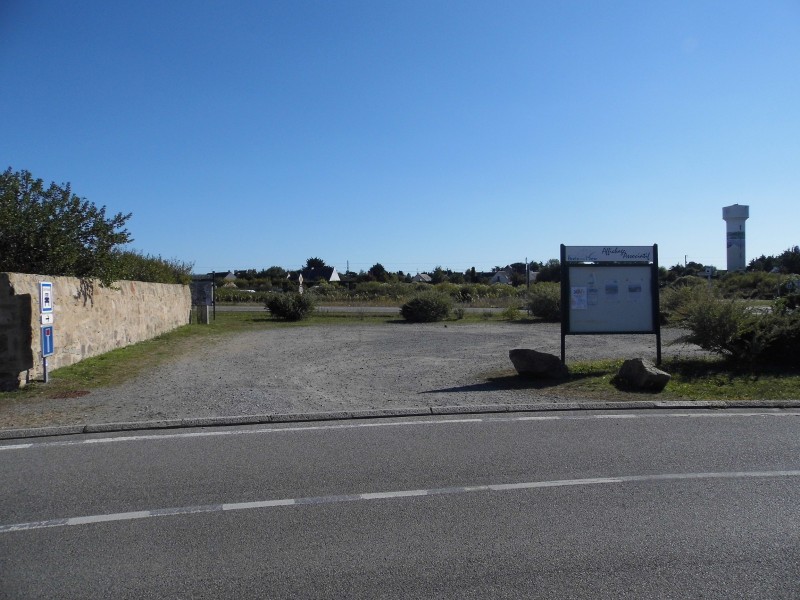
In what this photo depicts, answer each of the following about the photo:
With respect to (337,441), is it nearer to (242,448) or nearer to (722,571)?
(242,448)

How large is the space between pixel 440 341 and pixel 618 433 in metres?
13.0

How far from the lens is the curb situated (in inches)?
326

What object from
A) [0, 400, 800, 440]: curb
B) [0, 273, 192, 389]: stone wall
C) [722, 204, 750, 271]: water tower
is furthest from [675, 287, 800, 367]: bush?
[722, 204, 750, 271]: water tower

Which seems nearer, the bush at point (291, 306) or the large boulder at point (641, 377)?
the large boulder at point (641, 377)

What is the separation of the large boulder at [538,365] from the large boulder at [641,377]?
1.01m

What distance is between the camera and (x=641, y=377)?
11.1 m

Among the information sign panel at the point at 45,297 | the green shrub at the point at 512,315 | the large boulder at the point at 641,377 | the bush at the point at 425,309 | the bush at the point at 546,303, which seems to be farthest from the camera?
the green shrub at the point at 512,315

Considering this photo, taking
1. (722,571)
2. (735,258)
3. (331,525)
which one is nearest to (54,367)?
(331,525)

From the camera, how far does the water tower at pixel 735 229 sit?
52.3m

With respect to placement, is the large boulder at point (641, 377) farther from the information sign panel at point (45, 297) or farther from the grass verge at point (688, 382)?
the information sign panel at point (45, 297)

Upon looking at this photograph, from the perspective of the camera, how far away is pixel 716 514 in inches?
207

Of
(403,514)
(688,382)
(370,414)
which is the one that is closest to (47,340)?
(370,414)

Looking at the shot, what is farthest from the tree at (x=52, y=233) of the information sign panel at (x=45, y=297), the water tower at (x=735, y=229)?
the water tower at (x=735, y=229)

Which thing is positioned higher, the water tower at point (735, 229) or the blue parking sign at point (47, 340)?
the water tower at point (735, 229)
